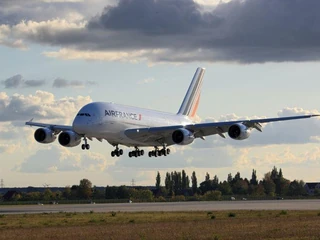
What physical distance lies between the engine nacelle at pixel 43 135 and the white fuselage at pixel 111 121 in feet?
29.4

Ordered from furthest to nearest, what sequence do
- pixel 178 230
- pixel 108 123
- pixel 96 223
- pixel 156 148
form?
pixel 156 148, pixel 108 123, pixel 96 223, pixel 178 230

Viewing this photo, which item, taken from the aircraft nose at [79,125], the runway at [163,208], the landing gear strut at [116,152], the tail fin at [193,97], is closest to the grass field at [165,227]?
the aircraft nose at [79,125]

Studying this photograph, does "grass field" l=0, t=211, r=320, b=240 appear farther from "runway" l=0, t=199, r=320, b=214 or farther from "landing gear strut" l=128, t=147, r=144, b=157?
"runway" l=0, t=199, r=320, b=214

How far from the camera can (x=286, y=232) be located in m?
64.1

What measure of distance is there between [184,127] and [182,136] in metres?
1.77

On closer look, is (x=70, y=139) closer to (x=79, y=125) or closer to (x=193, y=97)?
(x=79, y=125)

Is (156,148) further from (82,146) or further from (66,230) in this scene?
(66,230)

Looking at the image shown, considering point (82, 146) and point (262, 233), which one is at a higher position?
point (82, 146)

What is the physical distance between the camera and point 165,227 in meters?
72.7

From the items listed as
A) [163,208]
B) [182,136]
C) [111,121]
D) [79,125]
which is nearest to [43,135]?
[111,121]

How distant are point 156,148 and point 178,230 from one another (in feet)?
132

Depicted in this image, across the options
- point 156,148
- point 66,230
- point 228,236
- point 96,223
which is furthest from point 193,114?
point 228,236

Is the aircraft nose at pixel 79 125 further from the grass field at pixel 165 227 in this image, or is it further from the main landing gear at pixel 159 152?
the main landing gear at pixel 159 152

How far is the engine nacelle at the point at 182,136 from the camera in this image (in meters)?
99.7
